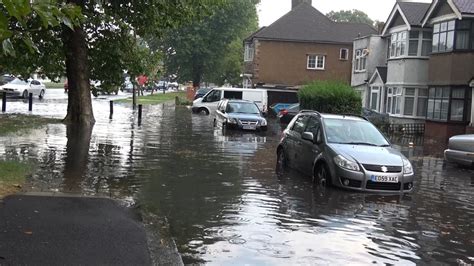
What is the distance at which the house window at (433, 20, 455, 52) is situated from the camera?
26484 millimetres

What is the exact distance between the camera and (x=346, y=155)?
10758 millimetres

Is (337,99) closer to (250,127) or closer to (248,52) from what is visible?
(250,127)

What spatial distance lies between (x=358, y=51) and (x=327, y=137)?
103ft

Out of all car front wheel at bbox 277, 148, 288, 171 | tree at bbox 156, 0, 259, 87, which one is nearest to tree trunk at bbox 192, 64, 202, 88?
tree at bbox 156, 0, 259, 87

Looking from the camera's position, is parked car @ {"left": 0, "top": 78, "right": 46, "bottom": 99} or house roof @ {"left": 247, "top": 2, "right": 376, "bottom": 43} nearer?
parked car @ {"left": 0, "top": 78, "right": 46, "bottom": 99}

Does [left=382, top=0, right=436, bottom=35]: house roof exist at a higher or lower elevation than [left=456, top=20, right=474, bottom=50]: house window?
higher

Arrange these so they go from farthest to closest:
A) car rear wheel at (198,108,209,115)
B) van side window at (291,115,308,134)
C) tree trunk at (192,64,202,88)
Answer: tree trunk at (192,64,202,88) < car rear wheel at (198,108,209,115) < van side window at (291,115,308,134)

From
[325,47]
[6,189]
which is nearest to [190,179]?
[6,189]

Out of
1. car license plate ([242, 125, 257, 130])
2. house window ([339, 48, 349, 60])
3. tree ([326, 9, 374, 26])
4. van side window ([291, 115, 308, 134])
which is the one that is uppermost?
tree ([326, 9, 374, 26])

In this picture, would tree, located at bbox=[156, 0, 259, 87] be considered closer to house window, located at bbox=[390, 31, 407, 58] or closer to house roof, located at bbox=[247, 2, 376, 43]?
house roof, located at bbox=[247, 2, 376, 43]

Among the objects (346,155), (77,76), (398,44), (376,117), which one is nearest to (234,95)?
(376,117)

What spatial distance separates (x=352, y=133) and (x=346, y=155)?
1366 millimetres

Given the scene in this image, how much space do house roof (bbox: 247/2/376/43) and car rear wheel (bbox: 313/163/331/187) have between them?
37662 mm

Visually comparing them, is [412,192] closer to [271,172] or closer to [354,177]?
[354,177]
